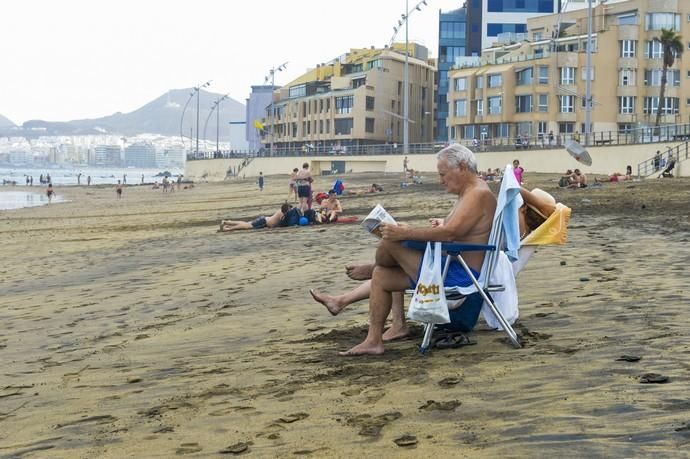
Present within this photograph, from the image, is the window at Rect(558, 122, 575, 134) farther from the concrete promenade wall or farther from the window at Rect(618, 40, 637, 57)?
the concrete promenade wall

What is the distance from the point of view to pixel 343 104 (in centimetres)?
9112

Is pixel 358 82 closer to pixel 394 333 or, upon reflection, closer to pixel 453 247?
pixel 394 333

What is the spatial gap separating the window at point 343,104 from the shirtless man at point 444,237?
83.8 metres

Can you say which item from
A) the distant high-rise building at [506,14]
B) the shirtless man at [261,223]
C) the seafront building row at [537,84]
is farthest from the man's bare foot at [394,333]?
the distant high-rise building at [506,14]

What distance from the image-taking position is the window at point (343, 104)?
89.5 metres

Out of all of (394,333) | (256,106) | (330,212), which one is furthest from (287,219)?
(256,106)

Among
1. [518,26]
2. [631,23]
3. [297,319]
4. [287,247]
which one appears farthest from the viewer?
[518,26]

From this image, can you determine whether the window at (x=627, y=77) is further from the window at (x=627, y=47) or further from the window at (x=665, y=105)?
the window at (x=665, y=105)

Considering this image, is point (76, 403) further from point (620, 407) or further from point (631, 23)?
point (631, 23)

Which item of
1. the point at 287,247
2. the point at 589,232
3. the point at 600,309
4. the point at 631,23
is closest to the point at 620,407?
the point at 600,309

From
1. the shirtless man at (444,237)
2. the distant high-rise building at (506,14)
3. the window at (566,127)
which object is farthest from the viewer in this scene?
the distant high-rise building at (506,14)

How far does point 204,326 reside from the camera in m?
7.31

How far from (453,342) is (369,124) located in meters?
84.4

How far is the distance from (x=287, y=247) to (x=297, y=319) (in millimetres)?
6177
